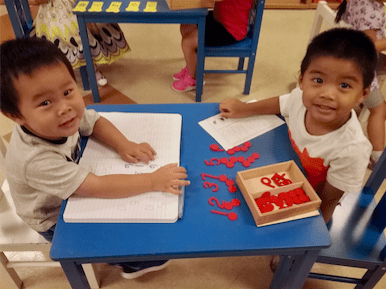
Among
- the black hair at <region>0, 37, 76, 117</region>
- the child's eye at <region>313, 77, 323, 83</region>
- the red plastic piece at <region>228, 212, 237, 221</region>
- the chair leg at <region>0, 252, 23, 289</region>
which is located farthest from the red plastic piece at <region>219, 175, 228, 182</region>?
the chair leg at <region>0, 252, 23, 289</region>

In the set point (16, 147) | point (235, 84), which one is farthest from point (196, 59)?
point (16, 147)

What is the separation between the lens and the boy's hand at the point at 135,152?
934mm

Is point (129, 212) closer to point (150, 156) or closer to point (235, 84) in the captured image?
point (150, 156)

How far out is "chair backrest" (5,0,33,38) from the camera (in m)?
1.91

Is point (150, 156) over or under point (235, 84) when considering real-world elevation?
over

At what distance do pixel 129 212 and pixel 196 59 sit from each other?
1.75 m

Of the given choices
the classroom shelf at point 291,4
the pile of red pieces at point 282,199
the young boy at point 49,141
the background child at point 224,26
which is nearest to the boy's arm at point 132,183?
the young boy at point 49,141

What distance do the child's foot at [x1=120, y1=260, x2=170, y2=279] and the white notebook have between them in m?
0.58

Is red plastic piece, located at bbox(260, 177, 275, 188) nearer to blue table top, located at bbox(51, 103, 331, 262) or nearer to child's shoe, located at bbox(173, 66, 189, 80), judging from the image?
blue table top, located at bbox(51, 103, 331, 262)

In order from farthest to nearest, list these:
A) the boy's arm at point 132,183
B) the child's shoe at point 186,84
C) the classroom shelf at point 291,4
Result: 1. the classroom shelf at point 291,4
2. the child's shoe at point 186,84
3. the boy's arm at point 132,183

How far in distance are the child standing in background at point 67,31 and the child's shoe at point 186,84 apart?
0.57m

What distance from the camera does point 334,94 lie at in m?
0.87

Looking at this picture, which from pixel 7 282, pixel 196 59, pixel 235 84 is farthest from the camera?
pixel 235 84

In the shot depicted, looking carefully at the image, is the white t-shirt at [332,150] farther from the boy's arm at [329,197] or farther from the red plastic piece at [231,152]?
the red plastic piece at [231,152]
